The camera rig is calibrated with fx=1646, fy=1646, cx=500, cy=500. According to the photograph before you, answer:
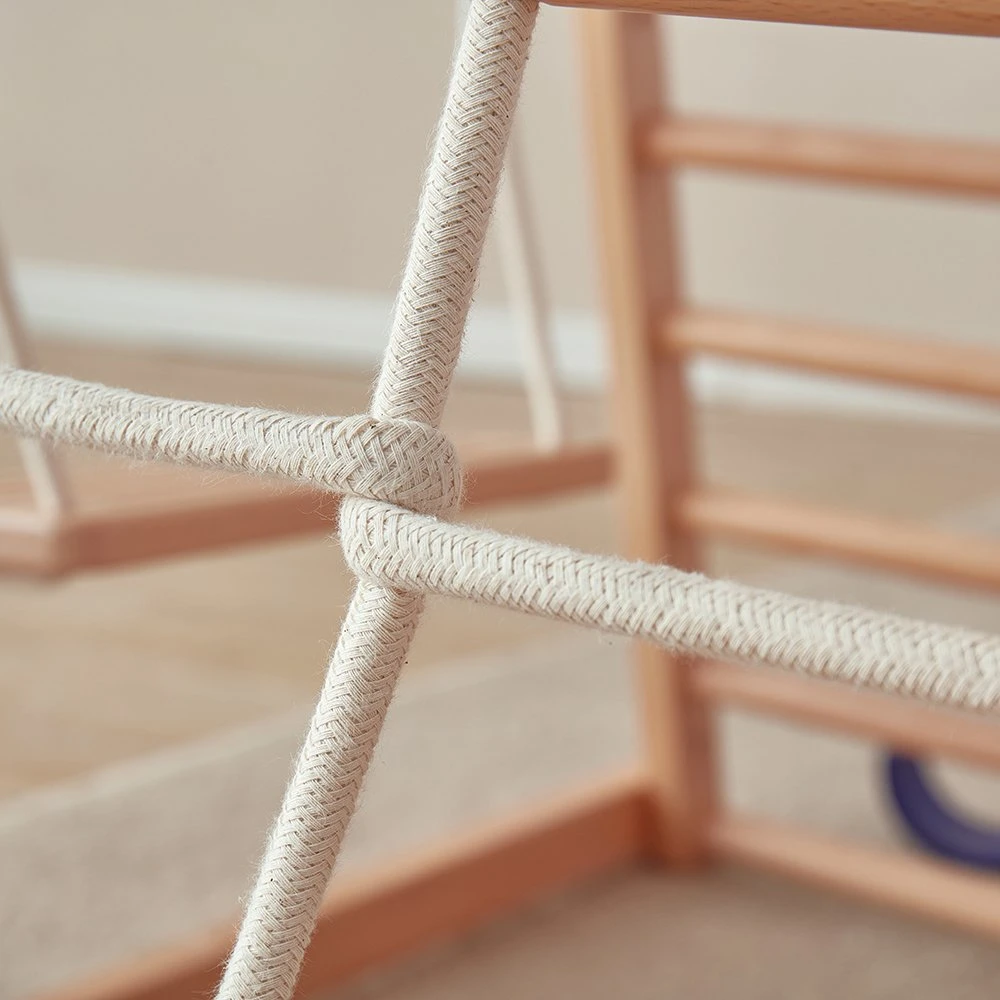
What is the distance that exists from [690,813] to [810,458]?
1002 millimetres

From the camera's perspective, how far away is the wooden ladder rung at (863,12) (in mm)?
392

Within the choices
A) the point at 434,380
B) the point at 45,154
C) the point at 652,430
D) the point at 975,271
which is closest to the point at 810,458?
the point at 975,271

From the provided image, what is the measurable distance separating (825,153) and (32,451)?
48cm

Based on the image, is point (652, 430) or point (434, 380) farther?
point (652, 430)

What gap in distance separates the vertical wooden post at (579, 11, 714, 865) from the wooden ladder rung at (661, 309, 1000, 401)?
0.11 feet

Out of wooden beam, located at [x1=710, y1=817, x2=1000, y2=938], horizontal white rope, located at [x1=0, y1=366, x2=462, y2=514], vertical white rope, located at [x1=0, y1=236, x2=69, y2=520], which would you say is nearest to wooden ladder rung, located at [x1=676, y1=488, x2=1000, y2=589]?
wooden beam, located at [x1=710, y1=817, x2=1000, y2=938]

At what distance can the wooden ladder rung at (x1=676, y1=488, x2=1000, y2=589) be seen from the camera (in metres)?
1.00

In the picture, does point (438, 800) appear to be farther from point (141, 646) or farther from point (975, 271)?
point (975, 271)

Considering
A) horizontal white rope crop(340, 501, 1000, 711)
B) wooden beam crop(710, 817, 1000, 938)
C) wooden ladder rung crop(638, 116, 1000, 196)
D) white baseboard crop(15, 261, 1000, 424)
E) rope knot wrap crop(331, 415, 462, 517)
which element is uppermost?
white baseboard crop(15, 261, 1000, 424)

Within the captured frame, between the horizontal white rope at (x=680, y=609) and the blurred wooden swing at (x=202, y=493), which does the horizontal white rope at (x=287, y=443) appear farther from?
the blurred wooden swing at (x=202, y=493)

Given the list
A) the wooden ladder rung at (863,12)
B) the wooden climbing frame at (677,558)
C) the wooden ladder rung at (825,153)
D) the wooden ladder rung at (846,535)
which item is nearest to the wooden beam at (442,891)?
the wooden climbing frame at (677,558)

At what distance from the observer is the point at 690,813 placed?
121cm

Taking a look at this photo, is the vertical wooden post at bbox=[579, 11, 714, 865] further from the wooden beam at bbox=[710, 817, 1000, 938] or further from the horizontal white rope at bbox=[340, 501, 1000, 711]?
the horizontal white rope at bbox=[340, 501, 1000, 711]

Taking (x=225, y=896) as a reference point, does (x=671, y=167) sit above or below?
above
